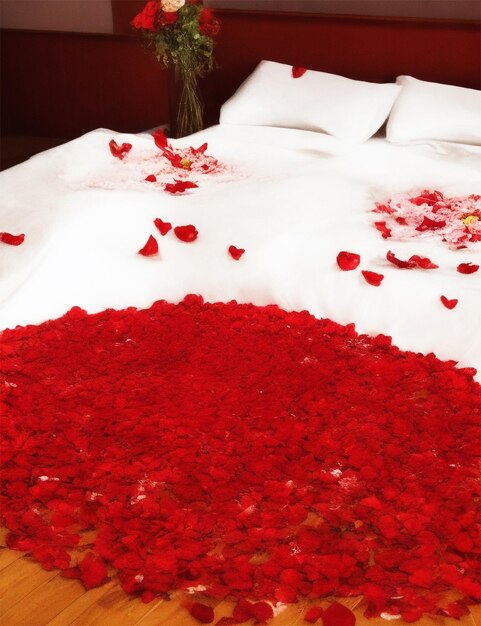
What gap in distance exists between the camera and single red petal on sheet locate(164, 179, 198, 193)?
3.11 m

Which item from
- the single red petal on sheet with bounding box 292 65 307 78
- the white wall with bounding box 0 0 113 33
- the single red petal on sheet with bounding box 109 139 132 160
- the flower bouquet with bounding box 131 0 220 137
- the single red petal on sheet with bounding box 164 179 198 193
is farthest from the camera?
the white wall with bounding box 0 0 113 33

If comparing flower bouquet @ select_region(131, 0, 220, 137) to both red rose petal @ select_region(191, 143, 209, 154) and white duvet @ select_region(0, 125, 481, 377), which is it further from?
white duvet @ select_region(0, 125, 481, 377)

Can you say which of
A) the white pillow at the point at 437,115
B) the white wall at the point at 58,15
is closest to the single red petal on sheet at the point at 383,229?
the white pillow at the point at 437,115

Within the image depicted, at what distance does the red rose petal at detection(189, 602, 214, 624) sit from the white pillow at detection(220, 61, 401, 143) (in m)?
2.43

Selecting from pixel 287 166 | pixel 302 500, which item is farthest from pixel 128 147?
pixel 302 500

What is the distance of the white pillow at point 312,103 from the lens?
3723 mm

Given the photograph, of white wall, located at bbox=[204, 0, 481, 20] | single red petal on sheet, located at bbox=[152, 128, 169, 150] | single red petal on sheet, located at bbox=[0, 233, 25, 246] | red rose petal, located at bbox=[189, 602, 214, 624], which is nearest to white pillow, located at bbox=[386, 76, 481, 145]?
white wall, located at bbox=[204, 0, 481, 20]

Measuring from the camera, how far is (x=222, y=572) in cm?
172

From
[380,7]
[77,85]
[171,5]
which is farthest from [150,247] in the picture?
[77,85]

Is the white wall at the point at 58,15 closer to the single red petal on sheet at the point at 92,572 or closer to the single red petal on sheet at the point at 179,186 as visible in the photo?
the single red petal on sheet at the point at 179,186

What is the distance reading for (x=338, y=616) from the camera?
63.1 inches

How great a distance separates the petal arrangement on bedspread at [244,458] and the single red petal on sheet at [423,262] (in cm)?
24

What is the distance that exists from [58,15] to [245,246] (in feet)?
8.65

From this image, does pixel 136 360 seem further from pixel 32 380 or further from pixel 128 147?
pixel 128 147
